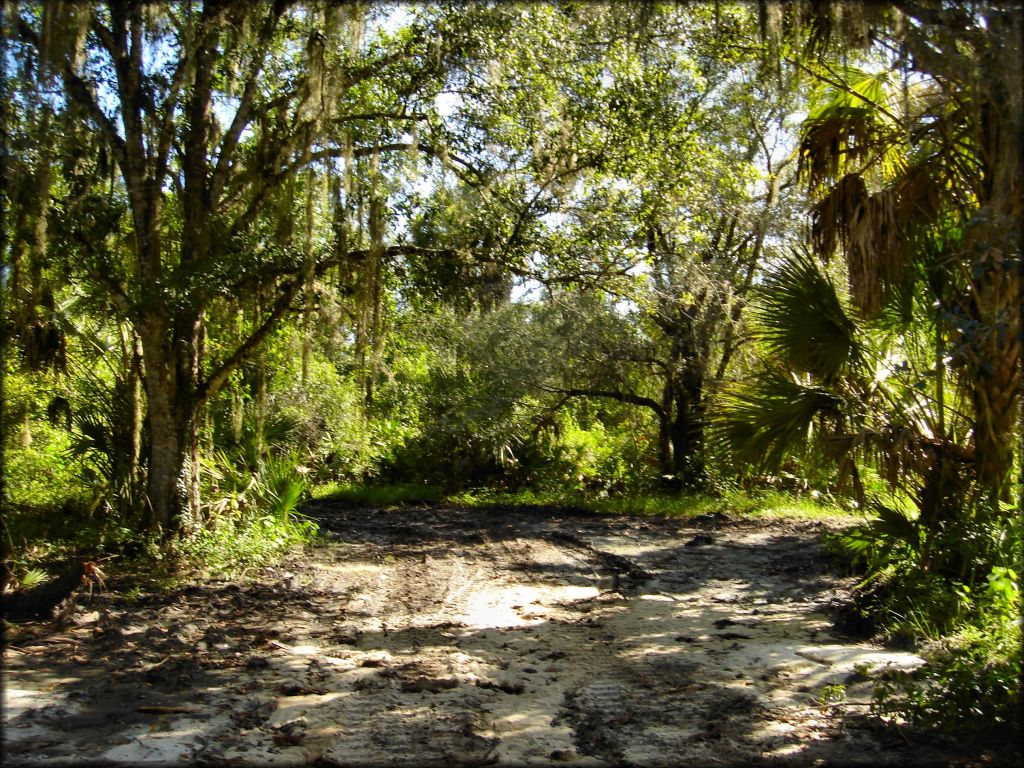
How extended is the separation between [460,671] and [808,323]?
4.35 meters

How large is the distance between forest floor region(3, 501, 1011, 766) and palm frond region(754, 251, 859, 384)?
7.14 feet

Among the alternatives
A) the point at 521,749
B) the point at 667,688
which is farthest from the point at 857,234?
the point at 521,749

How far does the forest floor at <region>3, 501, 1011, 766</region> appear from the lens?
4.36m

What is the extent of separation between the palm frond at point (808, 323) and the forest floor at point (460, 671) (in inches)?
85.7

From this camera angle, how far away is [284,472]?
33.7 feet

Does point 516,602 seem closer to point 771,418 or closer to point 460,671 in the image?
point 460,671

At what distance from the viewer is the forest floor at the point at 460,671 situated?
436 cm

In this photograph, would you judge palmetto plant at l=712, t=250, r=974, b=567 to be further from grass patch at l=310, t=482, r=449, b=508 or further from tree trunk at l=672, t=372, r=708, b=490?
grass patch at l=310, t=482, r=449, b=508

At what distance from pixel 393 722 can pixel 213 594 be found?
134 inches

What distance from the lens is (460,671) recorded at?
568 cm

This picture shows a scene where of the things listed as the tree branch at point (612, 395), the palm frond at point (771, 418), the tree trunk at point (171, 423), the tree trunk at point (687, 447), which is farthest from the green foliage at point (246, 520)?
the tree trunk at point (687, 447)

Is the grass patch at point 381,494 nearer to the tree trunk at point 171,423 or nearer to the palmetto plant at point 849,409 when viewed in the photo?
the tree trunk at point 171,423

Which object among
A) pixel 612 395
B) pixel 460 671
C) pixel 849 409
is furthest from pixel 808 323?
pixel 612 395

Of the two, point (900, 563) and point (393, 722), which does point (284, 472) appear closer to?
point (393, 722)
